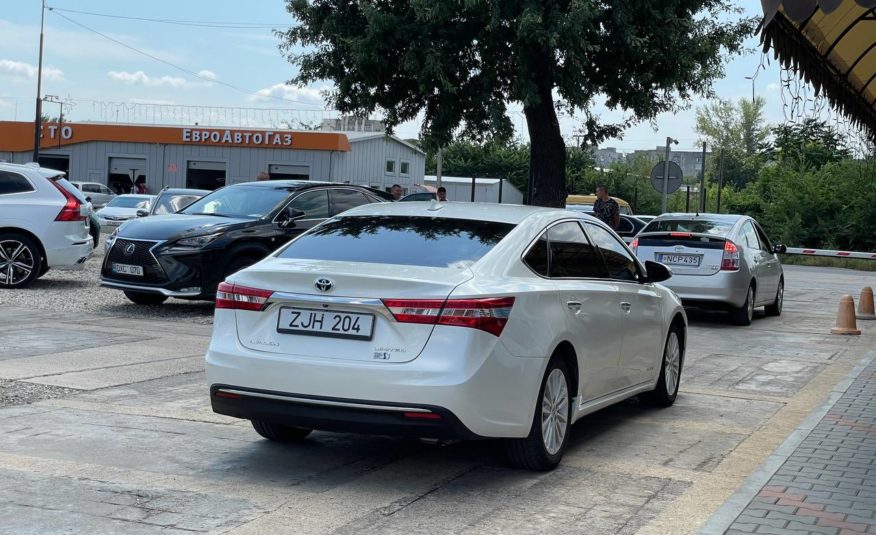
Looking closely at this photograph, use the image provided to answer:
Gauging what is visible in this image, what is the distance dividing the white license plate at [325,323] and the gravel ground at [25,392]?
114 inches

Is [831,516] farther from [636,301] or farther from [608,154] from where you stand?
[608,154]

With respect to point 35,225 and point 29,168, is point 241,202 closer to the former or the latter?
point 35,225

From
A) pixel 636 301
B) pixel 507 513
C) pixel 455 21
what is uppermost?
pixel 455 21

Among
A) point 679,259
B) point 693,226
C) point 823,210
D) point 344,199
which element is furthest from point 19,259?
point 823,210

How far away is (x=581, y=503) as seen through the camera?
5852mm

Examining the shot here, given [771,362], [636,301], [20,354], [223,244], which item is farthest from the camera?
[223,244]

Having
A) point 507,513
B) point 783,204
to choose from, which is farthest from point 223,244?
point 783,204

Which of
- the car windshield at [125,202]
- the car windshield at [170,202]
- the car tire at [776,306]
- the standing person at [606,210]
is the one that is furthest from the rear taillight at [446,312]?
the car windshield at [125,202]

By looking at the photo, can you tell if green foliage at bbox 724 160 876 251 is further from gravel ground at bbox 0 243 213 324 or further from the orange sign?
gravel ground at bbox 0 243 213 324

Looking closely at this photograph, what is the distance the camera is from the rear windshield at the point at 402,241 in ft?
20.9

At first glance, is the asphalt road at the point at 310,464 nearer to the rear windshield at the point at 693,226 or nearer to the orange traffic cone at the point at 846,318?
the orange traffic cone at the point at 846,318

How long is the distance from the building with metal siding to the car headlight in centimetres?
3961

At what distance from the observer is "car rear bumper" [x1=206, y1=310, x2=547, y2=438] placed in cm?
573

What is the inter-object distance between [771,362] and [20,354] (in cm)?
762
